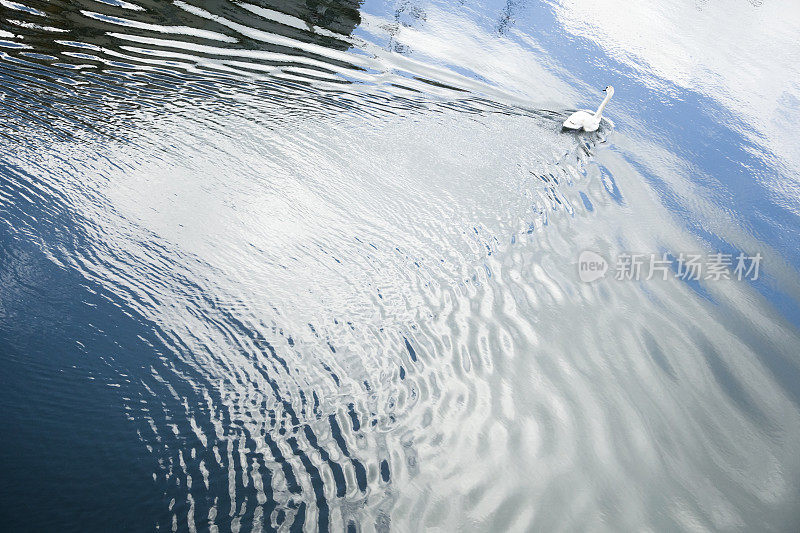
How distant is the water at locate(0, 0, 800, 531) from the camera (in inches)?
110

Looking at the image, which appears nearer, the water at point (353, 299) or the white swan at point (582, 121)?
the water at point (353, 299)

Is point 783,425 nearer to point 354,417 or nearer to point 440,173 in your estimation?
point 354,417

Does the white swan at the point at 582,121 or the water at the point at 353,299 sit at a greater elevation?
the white swan at the point at 582,121

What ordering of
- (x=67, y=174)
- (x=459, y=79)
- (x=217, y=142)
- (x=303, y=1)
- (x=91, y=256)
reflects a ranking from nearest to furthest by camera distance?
(x=91, y=256)
(x=67, y=174)
(x=217, y=142)
(x=459, y=79)
(x=303, y=1)

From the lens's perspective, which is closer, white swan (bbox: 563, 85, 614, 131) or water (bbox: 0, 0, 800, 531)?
water (bbox: 0, 0, 800, 531)

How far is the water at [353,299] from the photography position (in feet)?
9.19

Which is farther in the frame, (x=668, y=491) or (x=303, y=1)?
(x=303, y=1)

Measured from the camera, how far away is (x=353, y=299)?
12.5ft

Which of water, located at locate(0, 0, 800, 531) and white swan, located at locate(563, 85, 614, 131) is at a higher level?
white swan, located at locate(563, 85, 614, 131)

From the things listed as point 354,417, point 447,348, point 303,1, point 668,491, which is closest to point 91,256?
point 354,417

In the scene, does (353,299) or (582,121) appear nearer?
(353,299)

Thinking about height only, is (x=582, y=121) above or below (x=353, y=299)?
above

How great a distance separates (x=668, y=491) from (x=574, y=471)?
586mm

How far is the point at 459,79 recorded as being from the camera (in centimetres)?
692
